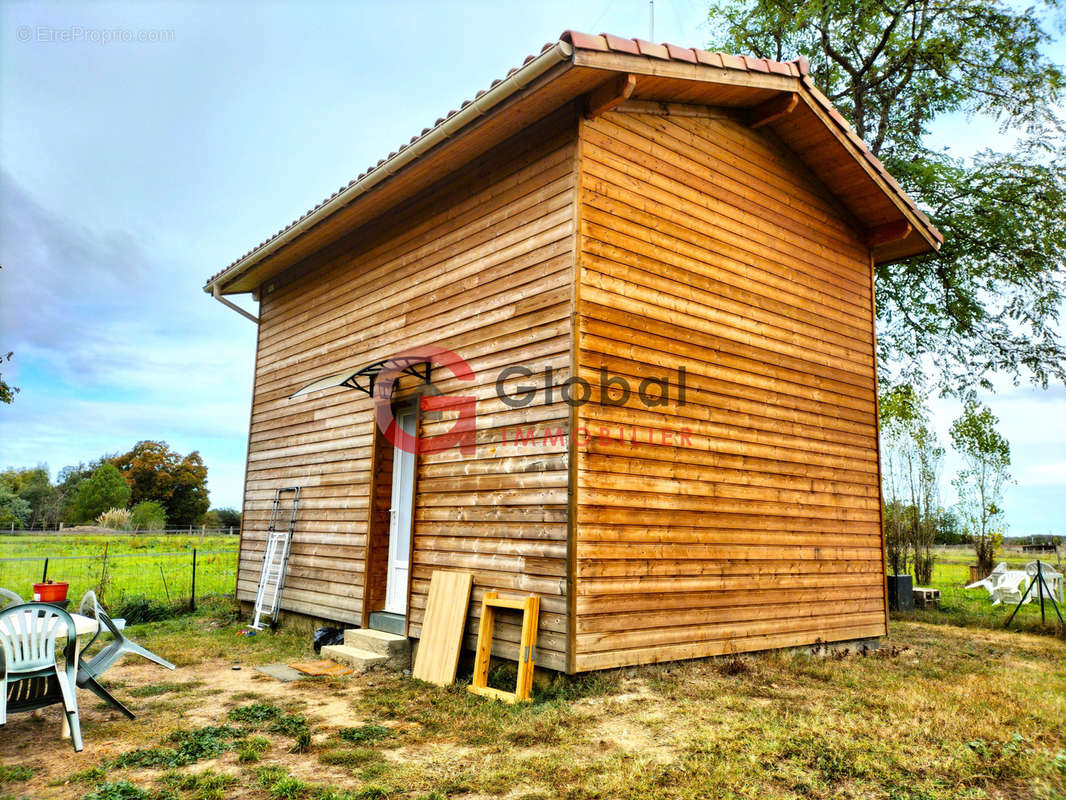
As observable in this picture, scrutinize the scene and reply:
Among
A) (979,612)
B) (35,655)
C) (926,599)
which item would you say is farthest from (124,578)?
(979,612)

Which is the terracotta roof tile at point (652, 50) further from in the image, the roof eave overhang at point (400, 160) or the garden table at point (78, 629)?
the garden table at point (78, 629)

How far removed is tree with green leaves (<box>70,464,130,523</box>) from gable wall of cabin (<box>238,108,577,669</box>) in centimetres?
3423

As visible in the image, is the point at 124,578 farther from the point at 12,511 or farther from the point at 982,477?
the point at 12,511

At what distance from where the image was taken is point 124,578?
587 inches

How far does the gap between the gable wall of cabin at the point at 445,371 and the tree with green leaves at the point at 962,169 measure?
10129 mm

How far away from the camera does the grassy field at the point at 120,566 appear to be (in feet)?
41.1

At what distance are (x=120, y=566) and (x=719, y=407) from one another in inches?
634

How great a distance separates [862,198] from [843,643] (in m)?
5.09

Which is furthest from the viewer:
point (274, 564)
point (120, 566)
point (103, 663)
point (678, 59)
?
point (120, 566)

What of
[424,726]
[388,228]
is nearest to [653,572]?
[424,726]

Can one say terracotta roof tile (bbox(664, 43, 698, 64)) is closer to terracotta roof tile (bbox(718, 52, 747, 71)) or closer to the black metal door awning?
terracotta roof tile (bbox(718, 52, 747, 71))

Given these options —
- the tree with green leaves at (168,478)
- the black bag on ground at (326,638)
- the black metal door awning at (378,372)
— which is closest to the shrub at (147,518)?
the tree with green leaves at (168,478)

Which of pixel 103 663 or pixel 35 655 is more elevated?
pixel 35 655

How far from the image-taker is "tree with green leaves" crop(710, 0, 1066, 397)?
12492 mm
